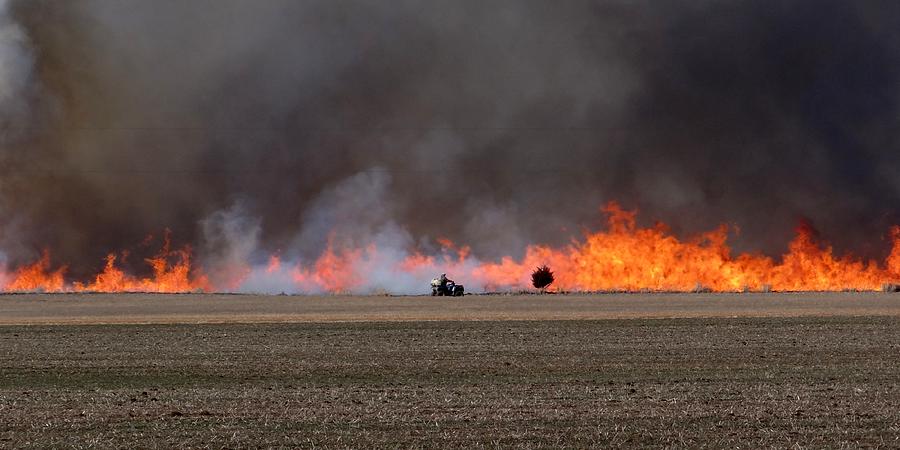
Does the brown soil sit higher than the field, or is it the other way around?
the brown soil

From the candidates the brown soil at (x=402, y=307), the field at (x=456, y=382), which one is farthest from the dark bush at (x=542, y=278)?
the field at (x=456, y=382)

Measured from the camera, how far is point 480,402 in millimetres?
25562

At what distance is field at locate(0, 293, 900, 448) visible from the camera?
841 inches

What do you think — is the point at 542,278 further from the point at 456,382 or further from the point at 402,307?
the point at 456,382

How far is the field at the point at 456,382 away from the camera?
2136 cm

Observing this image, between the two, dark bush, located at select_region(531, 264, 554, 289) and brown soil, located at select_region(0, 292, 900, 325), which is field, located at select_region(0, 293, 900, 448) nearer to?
brown soil, located at select_region(0, 292, 900, 325)

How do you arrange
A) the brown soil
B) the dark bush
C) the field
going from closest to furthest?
1. the field
2. the brown soil
3. the dark bush

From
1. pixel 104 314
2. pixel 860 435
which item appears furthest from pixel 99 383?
pixel 104 314

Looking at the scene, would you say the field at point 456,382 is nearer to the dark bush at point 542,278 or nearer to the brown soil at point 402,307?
the brown soil at point 402,307

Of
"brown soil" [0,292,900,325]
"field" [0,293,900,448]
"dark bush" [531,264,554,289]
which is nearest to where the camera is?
"field" [0,293,900,448]

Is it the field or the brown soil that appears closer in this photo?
the field

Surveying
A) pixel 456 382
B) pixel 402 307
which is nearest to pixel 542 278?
pixel 402 307

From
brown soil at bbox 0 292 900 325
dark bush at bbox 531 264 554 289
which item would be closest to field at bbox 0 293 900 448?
brown soil at bbox 0 292 900 325

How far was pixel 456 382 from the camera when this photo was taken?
97.9ft
